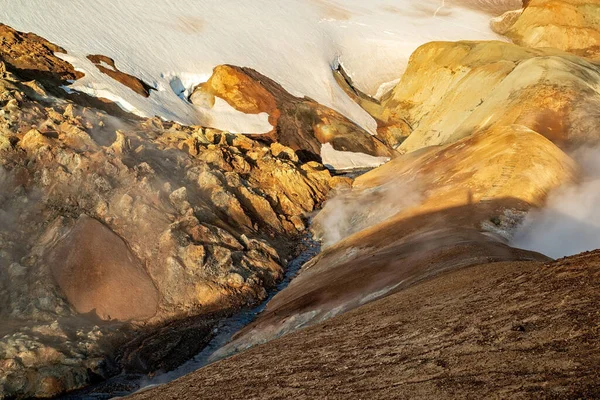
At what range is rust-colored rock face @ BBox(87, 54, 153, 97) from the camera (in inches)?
2297

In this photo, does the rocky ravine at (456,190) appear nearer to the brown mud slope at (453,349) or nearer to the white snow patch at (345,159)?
the white snow patch at (345,159)

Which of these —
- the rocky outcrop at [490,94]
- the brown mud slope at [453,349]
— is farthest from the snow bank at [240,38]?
the brown mud slope at [453,349]

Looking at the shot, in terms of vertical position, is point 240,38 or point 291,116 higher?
point 240,38

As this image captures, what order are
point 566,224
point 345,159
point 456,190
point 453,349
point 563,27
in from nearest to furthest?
point 453,349 < point 566,224 < point 456,190 < point 345,159 < point 563,27

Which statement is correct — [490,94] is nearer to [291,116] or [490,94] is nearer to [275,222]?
[291,116]

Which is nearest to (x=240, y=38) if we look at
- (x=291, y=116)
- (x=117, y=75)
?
(x=291, y=116)

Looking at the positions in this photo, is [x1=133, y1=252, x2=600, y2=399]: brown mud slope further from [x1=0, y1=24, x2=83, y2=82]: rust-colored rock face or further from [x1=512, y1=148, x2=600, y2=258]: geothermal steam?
[x1=0, y1=24, x2=83, y2=82]: rust-colored rock face

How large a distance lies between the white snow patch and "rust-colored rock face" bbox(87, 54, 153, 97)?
1990cm

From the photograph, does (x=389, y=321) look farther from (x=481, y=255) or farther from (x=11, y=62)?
(x=11, y=62)

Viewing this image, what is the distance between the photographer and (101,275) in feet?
97.9

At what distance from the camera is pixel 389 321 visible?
15578mm

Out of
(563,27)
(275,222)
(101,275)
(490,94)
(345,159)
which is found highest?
(563,27)

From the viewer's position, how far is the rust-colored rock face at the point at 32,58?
51.2 metres

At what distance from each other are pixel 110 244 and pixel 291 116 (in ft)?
128
